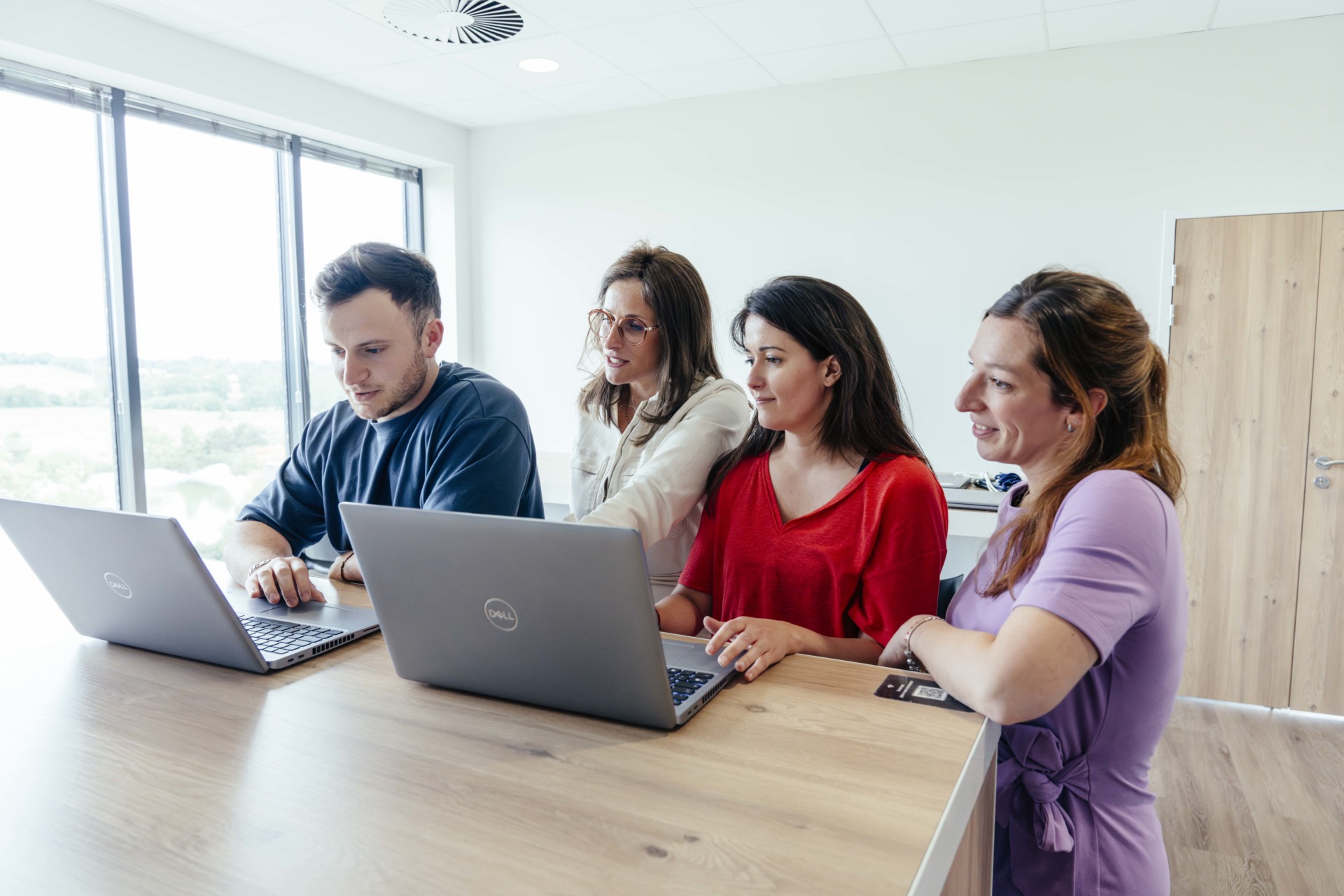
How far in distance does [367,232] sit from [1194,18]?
3.68 m

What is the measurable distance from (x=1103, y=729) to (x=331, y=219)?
161 inches

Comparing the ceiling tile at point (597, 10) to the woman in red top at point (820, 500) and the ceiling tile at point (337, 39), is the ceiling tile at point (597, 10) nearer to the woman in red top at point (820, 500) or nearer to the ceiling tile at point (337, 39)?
the ceiling tile at point (337, 39)

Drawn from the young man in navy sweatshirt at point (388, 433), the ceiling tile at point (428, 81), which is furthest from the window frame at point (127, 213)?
the young man in navy sweatshirt at point (388, 433)

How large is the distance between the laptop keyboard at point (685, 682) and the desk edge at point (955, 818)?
0.31 m

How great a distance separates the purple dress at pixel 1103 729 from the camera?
98 centimetres

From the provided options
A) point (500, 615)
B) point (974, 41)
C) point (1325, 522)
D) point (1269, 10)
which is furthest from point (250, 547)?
point (1269, 10)

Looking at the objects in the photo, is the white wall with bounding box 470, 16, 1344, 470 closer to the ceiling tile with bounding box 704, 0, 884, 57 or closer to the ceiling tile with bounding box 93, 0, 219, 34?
the ceiling tile with bounding box 704, 0, 884, 57

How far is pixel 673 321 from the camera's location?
5.88 feet

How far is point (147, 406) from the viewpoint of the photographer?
3406mm

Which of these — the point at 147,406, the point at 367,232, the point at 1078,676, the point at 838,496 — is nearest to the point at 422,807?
the point at 1078,676

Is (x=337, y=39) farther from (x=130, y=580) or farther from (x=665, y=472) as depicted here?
(x=130, y=580)

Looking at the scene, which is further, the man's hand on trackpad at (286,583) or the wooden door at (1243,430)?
the wooden door at (1243,430)

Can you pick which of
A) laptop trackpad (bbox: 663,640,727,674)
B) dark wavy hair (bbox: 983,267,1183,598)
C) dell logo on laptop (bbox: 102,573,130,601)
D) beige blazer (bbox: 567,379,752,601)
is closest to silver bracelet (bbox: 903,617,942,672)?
dark wavy hair (bbox: 983,267,1183,598)

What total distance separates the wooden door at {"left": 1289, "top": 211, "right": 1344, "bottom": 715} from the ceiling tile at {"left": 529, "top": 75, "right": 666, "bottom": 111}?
2.68 m
